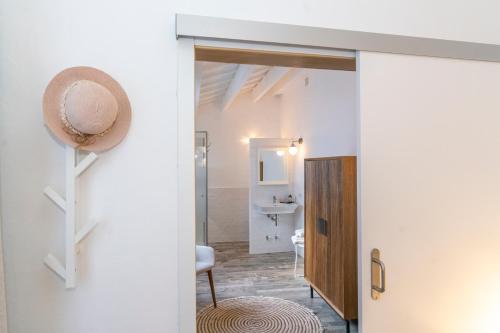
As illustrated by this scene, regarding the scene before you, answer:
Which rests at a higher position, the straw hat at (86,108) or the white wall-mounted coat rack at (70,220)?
the straw hat at (86,108)

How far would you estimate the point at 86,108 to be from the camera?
3.29 ft

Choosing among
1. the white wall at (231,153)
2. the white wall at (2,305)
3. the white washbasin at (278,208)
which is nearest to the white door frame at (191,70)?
the white wall at (2,305)

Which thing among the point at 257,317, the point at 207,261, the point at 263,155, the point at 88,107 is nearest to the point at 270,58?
the point at 88,107

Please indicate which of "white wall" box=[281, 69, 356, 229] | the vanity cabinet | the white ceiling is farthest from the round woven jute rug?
the white ceiling

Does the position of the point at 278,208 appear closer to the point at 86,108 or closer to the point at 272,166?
the point at 272,166

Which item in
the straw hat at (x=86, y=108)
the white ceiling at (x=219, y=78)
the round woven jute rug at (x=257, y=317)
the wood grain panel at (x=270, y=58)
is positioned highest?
the white ceiling at (x=219, y=78)

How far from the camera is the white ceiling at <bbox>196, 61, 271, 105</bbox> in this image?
13.1ft

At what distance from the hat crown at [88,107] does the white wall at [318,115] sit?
2702 mm

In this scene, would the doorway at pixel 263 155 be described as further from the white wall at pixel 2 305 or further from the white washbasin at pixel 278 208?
the white wall at pixel 2 305

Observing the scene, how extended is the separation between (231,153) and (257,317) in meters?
3.65

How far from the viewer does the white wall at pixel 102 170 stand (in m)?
Result: 1.06

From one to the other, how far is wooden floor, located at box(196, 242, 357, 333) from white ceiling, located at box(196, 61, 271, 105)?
2.59 meters

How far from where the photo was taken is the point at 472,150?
1.46 m

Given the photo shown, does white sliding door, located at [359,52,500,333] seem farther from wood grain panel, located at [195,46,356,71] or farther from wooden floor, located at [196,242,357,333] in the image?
wooden floor, located at [196,242,357,333]
